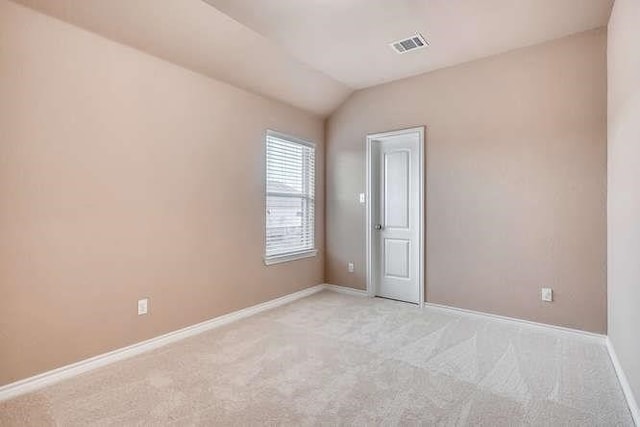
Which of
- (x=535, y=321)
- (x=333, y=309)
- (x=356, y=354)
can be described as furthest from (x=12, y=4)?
(x=535, y=321)

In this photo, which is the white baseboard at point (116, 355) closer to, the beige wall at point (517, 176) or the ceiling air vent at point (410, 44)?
the beige wall at point (517, 176)

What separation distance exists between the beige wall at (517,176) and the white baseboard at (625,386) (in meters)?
0.40

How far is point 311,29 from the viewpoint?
9.67 ft

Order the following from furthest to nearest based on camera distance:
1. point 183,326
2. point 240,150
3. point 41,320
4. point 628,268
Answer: point 240,150
point 183,326
point 41,320
point 628,268

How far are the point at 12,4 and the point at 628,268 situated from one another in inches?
163

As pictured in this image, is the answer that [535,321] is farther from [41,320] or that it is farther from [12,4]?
[12,4]

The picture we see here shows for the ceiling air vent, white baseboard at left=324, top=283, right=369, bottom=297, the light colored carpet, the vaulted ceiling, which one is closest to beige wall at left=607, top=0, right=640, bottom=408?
the light colored carpet

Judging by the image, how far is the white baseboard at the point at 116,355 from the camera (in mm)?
2150

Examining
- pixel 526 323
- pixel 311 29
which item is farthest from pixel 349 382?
pixel 311 29

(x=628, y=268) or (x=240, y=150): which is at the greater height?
(x=240, y=150)

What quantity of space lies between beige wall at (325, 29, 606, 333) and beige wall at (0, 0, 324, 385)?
2093mm

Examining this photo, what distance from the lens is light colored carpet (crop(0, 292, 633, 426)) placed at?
6.26 feet

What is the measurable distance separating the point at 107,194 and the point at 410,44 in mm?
2947

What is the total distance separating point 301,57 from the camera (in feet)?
11.5
